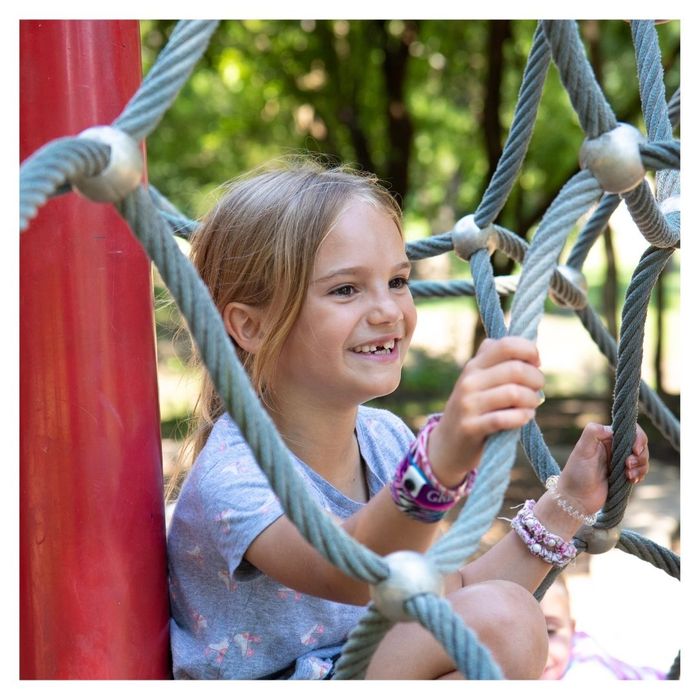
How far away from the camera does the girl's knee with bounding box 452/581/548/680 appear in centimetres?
83

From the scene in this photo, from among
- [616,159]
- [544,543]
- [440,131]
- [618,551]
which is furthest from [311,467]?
[440,131]

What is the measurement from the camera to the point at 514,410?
65 cm

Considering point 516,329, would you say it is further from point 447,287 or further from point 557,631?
point 557,631

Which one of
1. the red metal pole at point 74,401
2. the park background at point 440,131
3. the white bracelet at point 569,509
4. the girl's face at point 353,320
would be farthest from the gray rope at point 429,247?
the park background at point 440,131

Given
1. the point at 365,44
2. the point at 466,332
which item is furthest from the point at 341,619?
the point at 466,332

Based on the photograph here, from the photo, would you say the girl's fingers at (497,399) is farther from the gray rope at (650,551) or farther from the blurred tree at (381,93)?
the blurred tree at (381,93)

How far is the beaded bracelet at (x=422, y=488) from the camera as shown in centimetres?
68

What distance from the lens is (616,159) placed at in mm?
671

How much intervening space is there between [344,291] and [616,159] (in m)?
0.36

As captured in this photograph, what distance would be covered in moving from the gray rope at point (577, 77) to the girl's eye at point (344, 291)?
0.34 meters

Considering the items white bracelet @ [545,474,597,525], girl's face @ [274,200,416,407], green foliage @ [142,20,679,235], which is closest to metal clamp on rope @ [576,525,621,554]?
white bracelet @ [545,474,597,525]

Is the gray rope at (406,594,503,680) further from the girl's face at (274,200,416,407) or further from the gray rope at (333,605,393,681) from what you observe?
the girl's face at (274,200,416,407)

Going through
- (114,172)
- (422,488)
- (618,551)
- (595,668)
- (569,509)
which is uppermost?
(114,172)

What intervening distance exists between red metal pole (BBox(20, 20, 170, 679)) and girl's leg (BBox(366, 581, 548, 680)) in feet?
0.77
